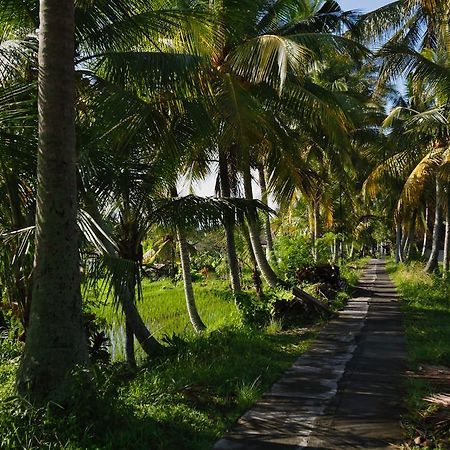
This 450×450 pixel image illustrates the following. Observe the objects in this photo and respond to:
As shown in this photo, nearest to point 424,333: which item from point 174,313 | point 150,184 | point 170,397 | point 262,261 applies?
point 262,261

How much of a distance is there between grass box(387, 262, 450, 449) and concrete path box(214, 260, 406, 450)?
17 centimetres

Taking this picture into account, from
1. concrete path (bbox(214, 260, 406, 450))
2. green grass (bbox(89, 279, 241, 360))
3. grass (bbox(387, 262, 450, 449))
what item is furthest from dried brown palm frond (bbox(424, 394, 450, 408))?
green grass (bbox(89, 279, 241, 360))

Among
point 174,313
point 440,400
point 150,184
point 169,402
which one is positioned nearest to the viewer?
point 440,400

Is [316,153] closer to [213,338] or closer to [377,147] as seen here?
[377,147]

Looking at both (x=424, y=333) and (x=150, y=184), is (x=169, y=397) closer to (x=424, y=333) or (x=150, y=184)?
(x=150, y=184)

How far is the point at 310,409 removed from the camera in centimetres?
558

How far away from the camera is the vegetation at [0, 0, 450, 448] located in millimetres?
4570

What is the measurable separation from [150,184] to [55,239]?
155 inches

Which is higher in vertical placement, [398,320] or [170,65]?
[170,65]

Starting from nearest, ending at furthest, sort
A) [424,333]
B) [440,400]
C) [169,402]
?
1. [440,400]
2. [169,402]
3. [424,333]

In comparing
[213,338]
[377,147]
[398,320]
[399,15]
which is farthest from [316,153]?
→ [213,338]

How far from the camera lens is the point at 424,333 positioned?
9.91 m

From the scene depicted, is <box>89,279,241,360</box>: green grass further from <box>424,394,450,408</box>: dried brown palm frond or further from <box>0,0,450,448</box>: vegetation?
<box>424,394,450,408</box>: dried brown palm frond

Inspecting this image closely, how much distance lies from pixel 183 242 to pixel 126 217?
2737mm
